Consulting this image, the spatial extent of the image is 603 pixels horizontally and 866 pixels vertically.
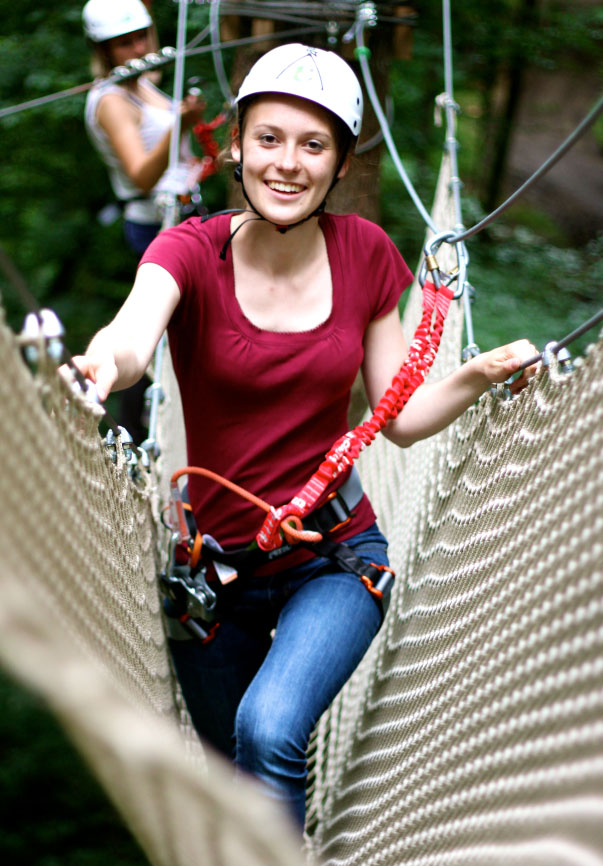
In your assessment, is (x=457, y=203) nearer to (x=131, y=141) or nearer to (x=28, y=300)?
(x=131, y=141)

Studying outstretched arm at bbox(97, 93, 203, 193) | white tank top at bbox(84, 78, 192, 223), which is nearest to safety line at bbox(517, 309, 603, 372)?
white tank top at bbox(84, 78, 192, 223)

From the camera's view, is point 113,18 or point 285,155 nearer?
point 285,155

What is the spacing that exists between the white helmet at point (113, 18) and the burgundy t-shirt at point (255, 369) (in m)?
1.28

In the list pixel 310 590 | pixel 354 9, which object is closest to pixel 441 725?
pixel 310 590

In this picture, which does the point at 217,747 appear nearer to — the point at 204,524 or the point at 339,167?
the point at 204,524

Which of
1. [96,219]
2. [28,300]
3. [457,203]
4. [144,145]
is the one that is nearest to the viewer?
[28,300]

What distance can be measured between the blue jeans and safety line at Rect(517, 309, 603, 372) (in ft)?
1.38

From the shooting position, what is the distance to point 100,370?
1047mm

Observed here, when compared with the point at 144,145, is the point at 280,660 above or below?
below

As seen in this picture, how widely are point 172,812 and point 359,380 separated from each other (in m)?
1.61

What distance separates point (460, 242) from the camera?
1.51m

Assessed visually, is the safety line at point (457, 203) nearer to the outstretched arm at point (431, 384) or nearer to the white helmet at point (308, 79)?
the outstretched arm at point (431, 384)

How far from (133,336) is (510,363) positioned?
0.48 meters

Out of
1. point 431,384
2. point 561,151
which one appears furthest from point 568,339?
point 431,384
